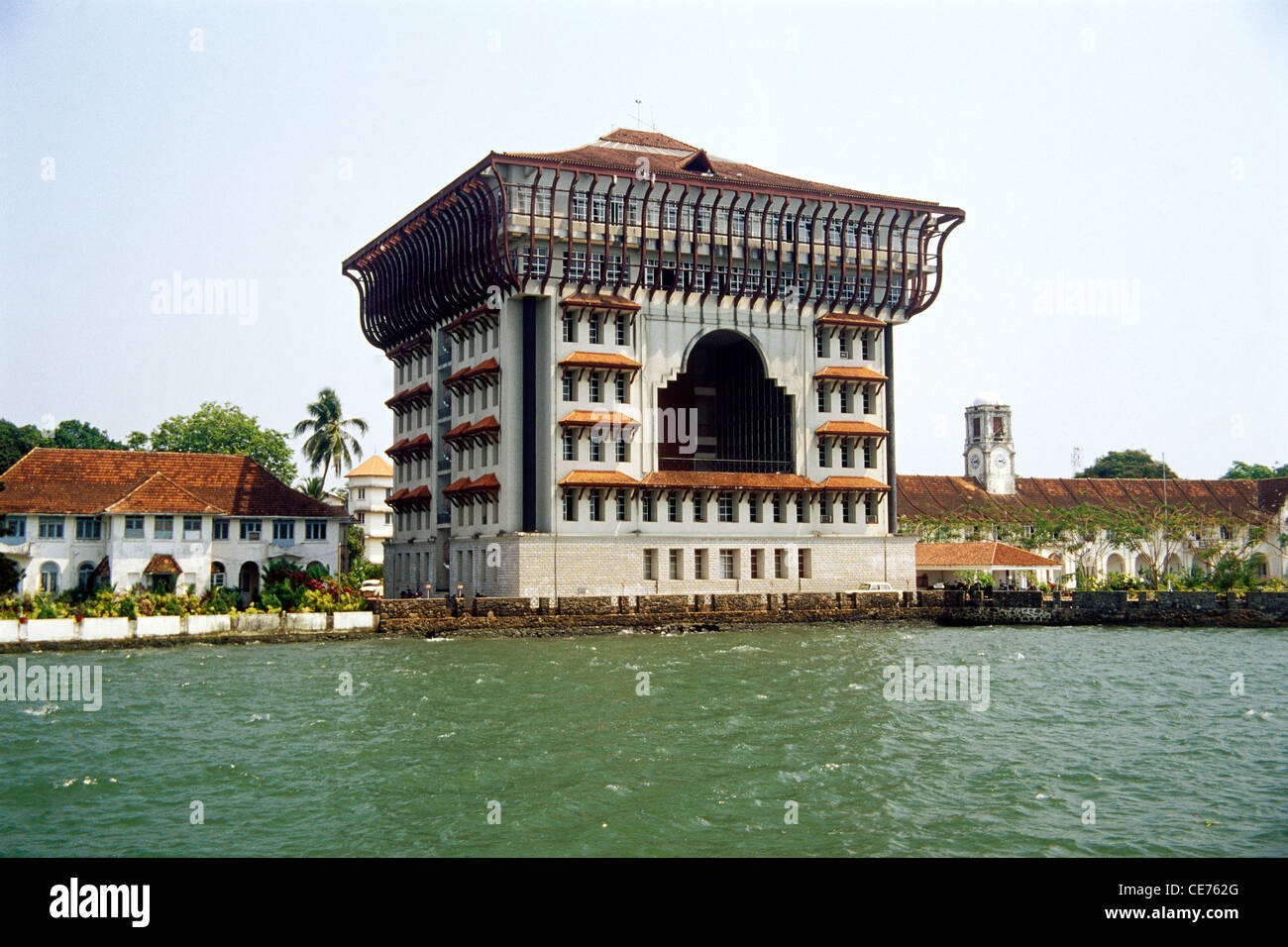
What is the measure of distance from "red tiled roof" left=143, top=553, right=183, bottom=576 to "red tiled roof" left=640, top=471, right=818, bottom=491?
74.5ft

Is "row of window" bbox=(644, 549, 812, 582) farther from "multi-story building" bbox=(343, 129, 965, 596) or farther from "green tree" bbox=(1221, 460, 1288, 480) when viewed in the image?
"green tree" bbox=(1221, 460, 1288, 480)

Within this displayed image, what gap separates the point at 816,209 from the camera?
208ft

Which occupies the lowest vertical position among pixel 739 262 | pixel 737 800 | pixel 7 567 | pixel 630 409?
pixel 737 800

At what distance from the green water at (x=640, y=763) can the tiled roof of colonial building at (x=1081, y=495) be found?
162 ft

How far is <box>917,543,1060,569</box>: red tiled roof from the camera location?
230 feet

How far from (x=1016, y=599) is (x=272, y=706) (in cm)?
4470

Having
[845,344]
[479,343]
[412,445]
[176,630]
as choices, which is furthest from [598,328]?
[176,630]

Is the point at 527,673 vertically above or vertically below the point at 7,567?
below

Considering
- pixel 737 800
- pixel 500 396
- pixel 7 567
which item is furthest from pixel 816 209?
pixel 737 800

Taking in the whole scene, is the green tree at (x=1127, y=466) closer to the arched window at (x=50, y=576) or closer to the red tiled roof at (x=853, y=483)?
the red tiled roof at (x=853, y=483)
